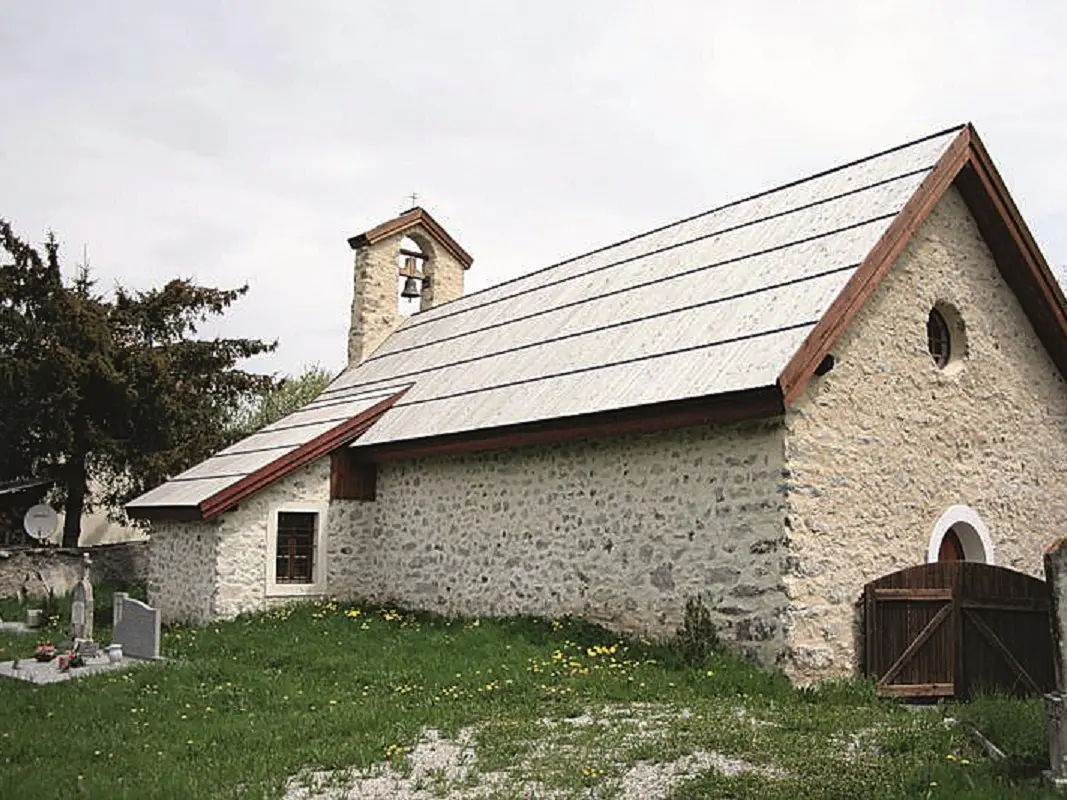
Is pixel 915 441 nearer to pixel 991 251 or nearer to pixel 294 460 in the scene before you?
pixel 991 251

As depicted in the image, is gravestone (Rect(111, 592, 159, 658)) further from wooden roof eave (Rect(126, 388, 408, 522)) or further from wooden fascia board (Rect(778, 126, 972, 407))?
wooden fascia board (Rect(778, 126, 972, 407))

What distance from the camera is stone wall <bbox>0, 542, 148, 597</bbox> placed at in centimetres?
2202

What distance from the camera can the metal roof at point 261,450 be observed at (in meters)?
16.8

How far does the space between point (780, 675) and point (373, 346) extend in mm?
13798

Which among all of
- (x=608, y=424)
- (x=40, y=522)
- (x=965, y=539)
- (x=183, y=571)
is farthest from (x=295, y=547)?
(x=40, y=522)

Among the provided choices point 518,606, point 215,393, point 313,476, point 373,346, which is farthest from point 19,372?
point 518,606

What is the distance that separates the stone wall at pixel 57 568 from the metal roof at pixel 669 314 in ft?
26.4

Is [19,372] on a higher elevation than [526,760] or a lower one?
higher

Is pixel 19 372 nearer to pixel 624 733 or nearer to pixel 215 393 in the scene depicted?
pixel 215 393

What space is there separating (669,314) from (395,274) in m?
10.2

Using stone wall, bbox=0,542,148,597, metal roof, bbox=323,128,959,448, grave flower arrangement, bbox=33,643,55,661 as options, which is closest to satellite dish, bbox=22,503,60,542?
stone wall, bbox=0,542,148,597

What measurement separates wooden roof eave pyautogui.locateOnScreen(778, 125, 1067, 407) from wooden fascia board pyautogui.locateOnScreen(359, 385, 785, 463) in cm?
42

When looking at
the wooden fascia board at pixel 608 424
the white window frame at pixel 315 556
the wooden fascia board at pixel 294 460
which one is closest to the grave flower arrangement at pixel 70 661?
the wooden fascia board at pixel 294 460

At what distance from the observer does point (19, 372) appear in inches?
907
